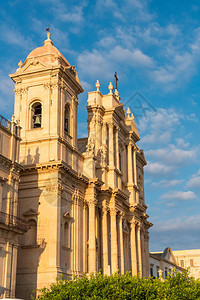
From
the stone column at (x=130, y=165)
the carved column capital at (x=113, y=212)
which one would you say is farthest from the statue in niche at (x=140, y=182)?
the carved column capital at (x=113, y=212)

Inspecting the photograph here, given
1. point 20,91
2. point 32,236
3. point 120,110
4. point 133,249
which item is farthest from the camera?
point 120,110

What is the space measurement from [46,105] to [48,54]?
15.5 feet

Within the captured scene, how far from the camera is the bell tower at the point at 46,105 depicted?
37281mm

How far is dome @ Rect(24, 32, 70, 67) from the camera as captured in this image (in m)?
40.2

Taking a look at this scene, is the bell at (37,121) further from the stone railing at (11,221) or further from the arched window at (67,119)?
the stone railing at (11,221)

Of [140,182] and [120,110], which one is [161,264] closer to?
[140,182]

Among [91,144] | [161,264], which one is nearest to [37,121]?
[91,144]

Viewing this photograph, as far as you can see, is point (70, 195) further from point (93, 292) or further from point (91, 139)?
point (93, 292)

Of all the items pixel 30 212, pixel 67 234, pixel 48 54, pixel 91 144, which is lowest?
pixel 67 234

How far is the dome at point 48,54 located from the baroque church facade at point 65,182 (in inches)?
3.3

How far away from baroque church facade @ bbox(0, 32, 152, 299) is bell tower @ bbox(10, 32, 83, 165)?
8 centimetres

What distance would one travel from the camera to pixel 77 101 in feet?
139

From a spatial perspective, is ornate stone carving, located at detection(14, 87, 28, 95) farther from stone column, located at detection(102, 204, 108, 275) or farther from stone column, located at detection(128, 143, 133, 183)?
stone column, located at detection(128, 143, 133, 183)

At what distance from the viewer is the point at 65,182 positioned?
36719 millimetres
